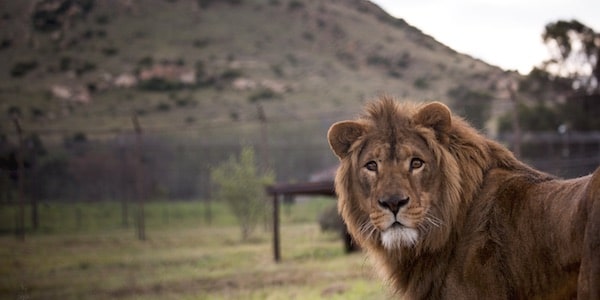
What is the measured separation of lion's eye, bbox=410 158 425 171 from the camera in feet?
16.4

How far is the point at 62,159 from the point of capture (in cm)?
2584

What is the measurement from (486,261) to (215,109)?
25.8 m

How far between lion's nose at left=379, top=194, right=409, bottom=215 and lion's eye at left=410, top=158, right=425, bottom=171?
0.87 feet

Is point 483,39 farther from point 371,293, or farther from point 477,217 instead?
point 371,293

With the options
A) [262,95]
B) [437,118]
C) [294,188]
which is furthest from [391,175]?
[262,95]

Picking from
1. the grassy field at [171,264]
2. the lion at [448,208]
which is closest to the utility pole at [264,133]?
the grassy field at [171,264]

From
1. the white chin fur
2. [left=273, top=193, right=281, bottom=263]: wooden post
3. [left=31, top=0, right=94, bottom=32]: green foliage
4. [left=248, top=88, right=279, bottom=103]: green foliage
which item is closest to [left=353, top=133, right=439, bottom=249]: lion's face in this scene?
the white chin fur

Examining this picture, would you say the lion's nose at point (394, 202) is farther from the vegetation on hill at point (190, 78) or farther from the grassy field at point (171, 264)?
the grassy field at point (171, 264)

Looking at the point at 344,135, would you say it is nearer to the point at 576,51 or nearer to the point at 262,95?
the point at 576,51

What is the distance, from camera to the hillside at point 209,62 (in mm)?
8555

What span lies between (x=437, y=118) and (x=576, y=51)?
17.4 meters

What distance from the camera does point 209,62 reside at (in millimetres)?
23828

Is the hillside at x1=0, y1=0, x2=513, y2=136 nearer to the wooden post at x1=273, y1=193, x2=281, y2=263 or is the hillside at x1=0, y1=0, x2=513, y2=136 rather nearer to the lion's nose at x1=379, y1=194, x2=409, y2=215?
the lion's nose at x1=379, y1=194, x2=409, y2=215

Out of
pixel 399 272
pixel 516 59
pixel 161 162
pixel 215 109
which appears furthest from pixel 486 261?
pixel 161 162
